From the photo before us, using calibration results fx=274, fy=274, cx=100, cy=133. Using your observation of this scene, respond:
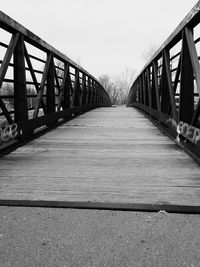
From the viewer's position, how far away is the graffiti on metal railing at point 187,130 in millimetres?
2767

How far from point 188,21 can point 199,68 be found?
2.03ft

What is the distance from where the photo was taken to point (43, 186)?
2.18 metres

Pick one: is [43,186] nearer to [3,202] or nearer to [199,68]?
[3,202]

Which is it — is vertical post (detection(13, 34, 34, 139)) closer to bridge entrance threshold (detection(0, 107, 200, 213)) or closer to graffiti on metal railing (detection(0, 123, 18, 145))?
graffiti on metal railing (detection(0, 123, 18, 145))

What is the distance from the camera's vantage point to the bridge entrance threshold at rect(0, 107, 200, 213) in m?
1.90

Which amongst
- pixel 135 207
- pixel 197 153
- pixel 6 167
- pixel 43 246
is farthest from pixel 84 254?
pixel 197 153

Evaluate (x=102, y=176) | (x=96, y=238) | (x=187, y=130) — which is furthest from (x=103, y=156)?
(x=96, y=238)

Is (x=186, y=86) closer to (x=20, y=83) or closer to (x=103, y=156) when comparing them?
(x=103, y=156)

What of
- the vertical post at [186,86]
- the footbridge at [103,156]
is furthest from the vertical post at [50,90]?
the vertical post at [186,86]

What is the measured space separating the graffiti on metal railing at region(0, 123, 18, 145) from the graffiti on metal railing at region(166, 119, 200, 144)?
2098 millimetres

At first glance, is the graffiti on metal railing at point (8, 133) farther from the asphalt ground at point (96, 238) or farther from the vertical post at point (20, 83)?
the asphalt ground at point (96, 238)

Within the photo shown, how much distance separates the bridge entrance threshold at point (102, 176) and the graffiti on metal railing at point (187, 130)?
222 millimetres

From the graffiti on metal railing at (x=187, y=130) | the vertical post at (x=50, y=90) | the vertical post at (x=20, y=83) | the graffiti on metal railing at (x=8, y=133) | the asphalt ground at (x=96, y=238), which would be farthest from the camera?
the vertical post at (x=50, y=90)

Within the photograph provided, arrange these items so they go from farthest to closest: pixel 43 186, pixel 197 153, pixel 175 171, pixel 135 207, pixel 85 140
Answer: pixel 85 140
pixel 197 153
pixel 175 171
pixel 43 186
pixel 135 207
